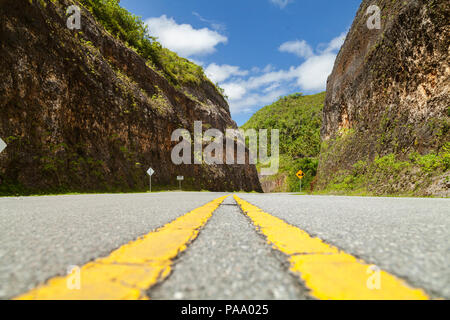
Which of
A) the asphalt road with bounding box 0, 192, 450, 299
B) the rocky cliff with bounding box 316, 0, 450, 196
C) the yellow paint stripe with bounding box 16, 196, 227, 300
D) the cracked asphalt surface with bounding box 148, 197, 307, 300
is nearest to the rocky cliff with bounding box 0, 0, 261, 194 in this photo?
the asphalt road with bounding box 0, 192, 450, 299

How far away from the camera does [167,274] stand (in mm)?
1028

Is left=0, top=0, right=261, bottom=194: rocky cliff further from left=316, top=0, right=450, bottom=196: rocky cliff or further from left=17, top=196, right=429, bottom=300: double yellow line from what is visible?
left=316, top=0, right=450, bottom=196: rocky cliff

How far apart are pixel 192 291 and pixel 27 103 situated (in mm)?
15683

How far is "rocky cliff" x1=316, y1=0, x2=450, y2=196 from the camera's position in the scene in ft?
36.9

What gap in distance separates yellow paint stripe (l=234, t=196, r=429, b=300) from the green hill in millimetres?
39555

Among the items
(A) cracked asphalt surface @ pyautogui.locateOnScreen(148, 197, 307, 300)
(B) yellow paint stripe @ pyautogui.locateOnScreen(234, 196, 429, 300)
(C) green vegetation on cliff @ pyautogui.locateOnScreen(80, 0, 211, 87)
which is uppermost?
(C) green vegetation on cliff @ pyautogui.locateOnScreen(80, 0, 211, 87)

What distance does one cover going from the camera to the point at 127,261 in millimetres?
1182

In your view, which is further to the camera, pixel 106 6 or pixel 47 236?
pixel 106 6

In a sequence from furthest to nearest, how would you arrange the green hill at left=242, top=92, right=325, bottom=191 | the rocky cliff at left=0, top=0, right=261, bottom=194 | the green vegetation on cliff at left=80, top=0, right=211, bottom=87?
the green hill at left=242, top=92, right=325, bottom=191
the green vegetation on cliff at left=80, top=0, right=211, bottom=87
the rocky cliff at left=0, top=0, right=261, bottom=194

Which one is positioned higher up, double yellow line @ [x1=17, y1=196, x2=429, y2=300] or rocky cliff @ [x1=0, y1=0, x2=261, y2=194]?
rocky cliff @ [x1=0, y1=0, x2=261, y2=194]
